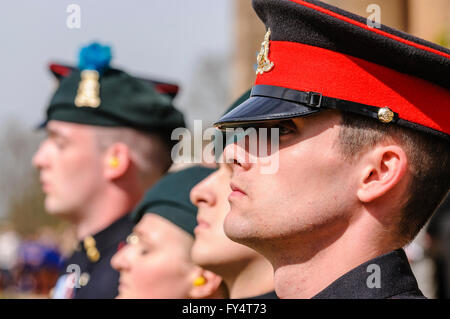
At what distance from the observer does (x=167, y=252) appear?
3715 millimetres

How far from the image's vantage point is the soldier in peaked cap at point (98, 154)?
4656 millimetres

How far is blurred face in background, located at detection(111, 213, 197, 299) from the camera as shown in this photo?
3658mm

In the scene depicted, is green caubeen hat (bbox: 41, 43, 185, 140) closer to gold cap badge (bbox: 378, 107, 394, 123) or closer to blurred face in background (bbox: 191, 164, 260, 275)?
blurred face in background (bbox: 191, 164, 260, 275)

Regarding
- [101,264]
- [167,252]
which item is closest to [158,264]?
[167,252]

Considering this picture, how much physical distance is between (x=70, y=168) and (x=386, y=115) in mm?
2755

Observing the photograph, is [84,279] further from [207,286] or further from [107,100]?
[207,286]

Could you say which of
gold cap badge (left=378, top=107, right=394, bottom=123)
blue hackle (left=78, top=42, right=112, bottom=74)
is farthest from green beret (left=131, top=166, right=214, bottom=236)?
gold cap badge (left=378, top=107, right=394, bottom=123)

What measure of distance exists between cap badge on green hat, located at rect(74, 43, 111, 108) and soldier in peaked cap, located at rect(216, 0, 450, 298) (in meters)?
2.58

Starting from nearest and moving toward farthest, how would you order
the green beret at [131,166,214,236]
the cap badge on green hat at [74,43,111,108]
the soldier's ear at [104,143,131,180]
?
1. the green beret at [131,166,214,236]
2. the soldier's ear at [104,143,131,180]
3. the cap badge on green hat at [74,43,111,108]

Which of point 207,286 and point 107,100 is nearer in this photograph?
point 207,286

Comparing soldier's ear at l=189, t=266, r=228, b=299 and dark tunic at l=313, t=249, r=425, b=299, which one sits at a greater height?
dark tunic at l=313, t=249, r=425, b=299

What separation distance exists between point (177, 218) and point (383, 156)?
1.68 m

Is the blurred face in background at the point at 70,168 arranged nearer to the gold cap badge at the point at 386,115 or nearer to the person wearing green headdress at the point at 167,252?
the person wearing green headdress at the point at 167,252
